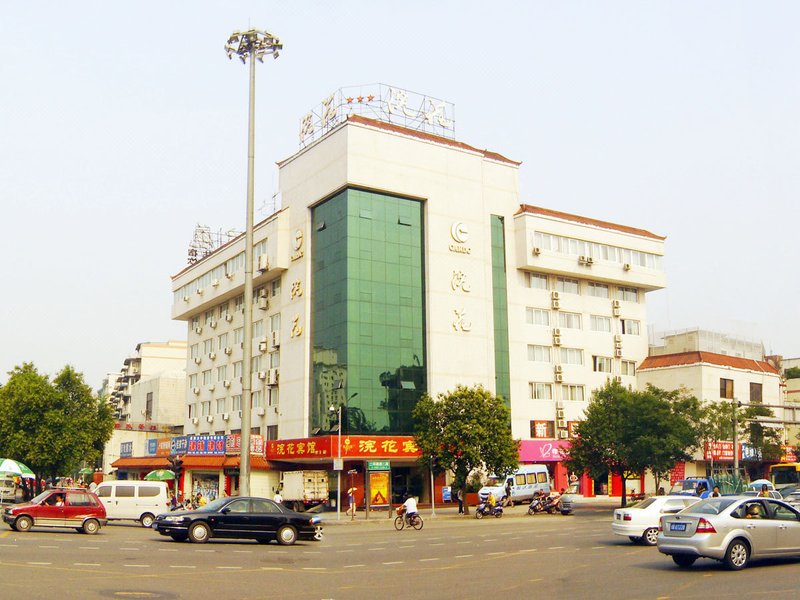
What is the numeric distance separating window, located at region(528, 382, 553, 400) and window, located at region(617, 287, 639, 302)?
11.6 m

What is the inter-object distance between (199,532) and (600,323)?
5259cm

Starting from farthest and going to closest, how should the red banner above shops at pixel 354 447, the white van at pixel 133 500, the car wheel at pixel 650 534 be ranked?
the red banner above shops at pixel 354 447
the white van at pixel 133 500
the car wheel at pixel 650 534

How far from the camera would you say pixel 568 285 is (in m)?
72.2

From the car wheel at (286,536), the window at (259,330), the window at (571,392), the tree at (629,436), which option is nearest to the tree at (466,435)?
the tree at (629,436)

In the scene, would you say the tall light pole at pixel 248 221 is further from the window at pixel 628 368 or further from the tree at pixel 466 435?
the window at pixel 628 368

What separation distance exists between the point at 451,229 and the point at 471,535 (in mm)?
34715

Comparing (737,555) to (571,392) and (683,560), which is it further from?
(571,392)

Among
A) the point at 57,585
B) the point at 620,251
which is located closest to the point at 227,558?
the point at 57,585

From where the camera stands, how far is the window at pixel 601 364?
72.1 metres

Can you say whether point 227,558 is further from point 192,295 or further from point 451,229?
point 192,295

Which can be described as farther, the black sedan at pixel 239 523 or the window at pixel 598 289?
the window at pixel 598 289

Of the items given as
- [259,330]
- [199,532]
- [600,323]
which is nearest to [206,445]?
[259,330]

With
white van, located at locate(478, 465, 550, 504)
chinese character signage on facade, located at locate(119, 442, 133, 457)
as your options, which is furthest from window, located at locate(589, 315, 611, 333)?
chinese character signage on facade, located at locate(119, 442, 133, 457)

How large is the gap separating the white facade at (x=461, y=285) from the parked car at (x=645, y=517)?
33.4 meters
